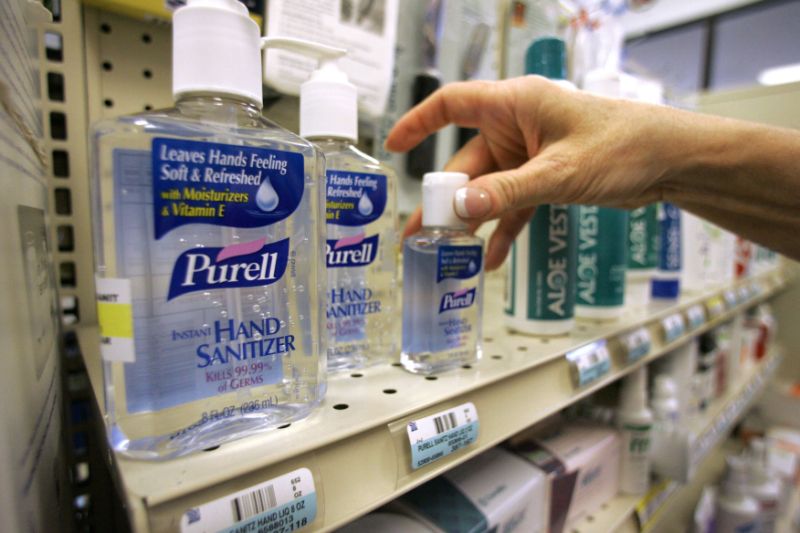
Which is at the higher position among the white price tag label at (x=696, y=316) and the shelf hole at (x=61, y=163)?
the shelf hole at (x=61, y=163)

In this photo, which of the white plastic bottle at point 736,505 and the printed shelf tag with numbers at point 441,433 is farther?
the white plastic bottle at point 736,505

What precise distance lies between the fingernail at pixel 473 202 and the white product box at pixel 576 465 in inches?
12.5

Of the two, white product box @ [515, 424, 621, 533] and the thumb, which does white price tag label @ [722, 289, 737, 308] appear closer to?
white product box @ [515, 424, 621, 533]

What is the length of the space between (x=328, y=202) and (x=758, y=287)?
137 cm

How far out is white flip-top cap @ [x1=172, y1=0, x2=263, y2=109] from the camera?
0.77 feet

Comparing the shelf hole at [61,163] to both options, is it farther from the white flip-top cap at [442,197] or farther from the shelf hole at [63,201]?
the white flip-top cap at [442,197]

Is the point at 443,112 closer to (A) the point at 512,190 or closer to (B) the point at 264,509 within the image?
(A) the point at 512,190

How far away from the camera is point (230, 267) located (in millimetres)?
244

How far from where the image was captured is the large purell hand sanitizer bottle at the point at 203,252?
217mm

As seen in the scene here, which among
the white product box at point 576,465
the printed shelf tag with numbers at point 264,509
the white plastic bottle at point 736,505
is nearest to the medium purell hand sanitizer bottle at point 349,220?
the printed shelf tag with numbers at point 264,509

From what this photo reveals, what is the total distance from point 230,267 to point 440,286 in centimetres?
18

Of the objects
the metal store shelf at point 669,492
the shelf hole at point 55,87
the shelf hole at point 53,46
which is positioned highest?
the shelf hole at point 53,46

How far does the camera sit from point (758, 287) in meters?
1.22

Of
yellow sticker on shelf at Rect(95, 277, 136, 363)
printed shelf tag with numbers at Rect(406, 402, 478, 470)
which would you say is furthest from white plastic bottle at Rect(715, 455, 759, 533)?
yellow sticker on shelf at Rect(95, 277, 136, 363)
